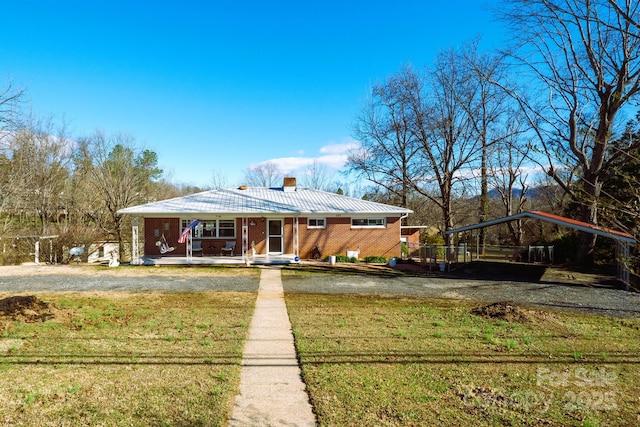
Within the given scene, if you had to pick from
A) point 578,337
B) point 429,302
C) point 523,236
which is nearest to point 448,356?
point 578,337

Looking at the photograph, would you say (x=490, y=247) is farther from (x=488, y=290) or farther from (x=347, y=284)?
(x=347, y=284)

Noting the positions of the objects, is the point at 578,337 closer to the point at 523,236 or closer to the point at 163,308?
the point at 163,308

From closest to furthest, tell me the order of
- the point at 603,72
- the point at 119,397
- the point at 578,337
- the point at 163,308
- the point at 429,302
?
the point at 119,397
the point at 578,337
the point at 163,308
the point at 429,302
the point at 603,72

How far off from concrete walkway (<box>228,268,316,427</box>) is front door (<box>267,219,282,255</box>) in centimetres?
1281

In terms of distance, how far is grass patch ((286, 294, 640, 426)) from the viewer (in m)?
4.45

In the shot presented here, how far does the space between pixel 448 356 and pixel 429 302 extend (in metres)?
4.78

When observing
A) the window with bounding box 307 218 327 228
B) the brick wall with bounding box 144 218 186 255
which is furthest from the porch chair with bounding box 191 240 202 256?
the window with bounding box 307 218 327 228

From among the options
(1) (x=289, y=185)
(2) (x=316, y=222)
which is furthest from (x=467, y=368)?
(1) (x=289, y=185)

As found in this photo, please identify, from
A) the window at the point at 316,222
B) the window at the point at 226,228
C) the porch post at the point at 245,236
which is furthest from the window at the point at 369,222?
the window at the point at 226,228

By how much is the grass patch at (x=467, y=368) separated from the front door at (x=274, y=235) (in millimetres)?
12232

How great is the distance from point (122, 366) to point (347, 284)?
9387 mm

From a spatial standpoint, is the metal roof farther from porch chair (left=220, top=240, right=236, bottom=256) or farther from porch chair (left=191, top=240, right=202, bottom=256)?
porch chair (left=220, top=240, right=236, bottom=256)

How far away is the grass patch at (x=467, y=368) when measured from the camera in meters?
4.45

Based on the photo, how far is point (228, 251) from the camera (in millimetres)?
21141
